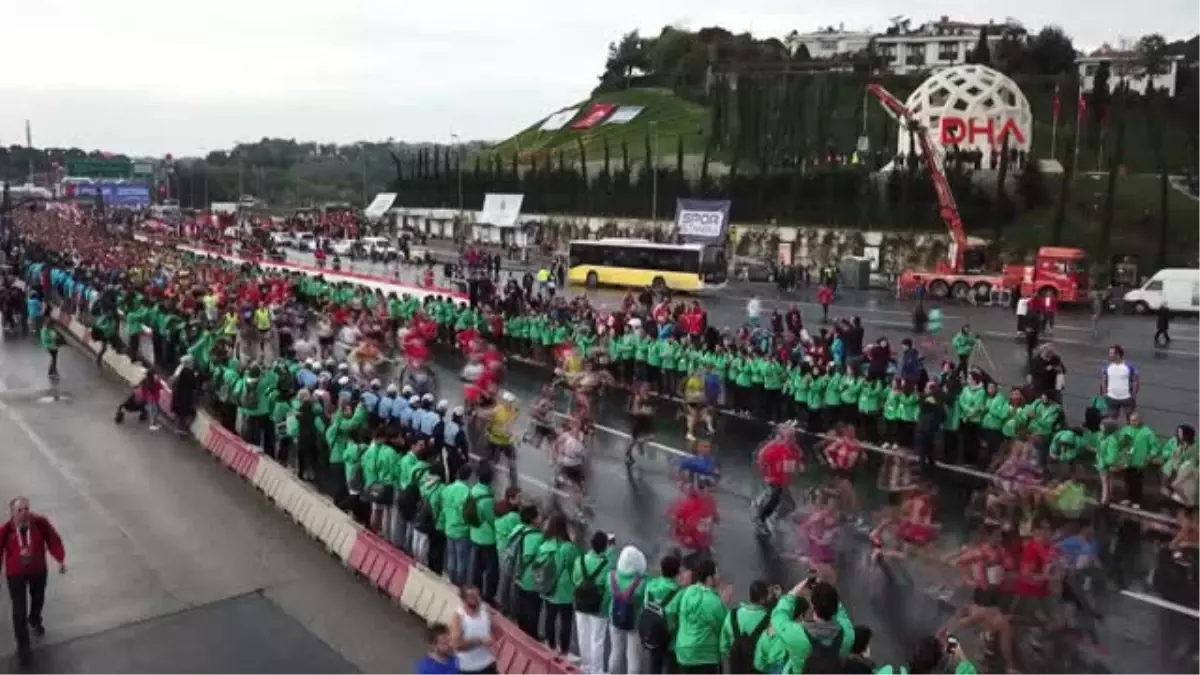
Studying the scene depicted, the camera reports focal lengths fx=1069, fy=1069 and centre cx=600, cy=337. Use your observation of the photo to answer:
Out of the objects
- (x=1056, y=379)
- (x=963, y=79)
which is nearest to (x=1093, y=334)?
(x=1056, y=379)

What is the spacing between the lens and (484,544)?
408 inches

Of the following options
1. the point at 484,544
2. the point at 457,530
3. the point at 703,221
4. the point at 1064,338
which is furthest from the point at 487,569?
the point at 703,221

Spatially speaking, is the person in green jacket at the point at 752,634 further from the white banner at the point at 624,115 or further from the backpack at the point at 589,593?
the white banner at the point at 624,115

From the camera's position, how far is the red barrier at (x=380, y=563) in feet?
36.9

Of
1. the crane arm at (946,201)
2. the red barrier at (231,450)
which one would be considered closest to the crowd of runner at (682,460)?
the red barrier at (231,450)

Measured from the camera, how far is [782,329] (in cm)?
2548

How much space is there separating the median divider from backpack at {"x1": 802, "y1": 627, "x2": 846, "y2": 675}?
2.36 m

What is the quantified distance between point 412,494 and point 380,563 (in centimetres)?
83

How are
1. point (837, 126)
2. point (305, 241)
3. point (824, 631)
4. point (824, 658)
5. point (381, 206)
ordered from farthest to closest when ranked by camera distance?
point (381, 206)
point (837, 126)
point (305, 241)
point (824, 631)
point (824, 658)

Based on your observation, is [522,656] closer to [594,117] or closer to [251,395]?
[251,395]

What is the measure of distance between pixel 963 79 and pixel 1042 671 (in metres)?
56.2

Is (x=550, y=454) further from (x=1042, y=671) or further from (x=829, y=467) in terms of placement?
(x=1042, y=671)

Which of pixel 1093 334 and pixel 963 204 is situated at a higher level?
pixel 963 204

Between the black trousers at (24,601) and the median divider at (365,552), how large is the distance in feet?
10.5
